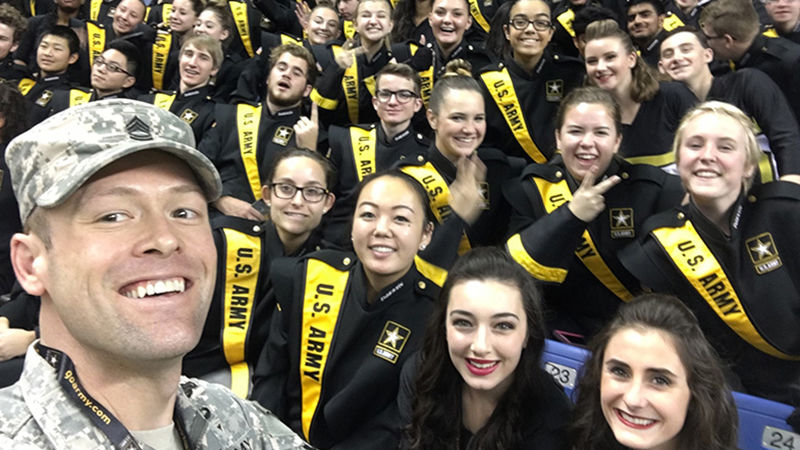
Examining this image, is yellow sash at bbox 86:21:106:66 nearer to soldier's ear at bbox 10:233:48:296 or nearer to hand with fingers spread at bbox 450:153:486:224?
hand with fingers spread at bbox 450:153:486:224

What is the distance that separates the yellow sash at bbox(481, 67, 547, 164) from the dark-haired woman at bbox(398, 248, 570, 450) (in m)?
2.39

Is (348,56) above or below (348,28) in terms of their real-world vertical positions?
below

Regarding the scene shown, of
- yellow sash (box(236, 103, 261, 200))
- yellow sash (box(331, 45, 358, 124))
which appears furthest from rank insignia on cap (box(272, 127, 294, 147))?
yellow sash (box(331, 45, 358, 124))

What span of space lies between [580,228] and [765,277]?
2.23 feet

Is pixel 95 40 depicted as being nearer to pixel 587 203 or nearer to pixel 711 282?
pixel 587 203

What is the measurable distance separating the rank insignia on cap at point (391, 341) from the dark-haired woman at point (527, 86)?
218 centimetres

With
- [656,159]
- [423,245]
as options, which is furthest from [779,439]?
[656,159]

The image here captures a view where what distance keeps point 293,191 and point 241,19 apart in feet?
15.4

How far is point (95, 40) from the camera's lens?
752 cm

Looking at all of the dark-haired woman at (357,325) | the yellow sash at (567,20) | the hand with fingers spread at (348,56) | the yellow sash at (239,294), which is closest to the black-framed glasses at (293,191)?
the yellow sash at (239,294)

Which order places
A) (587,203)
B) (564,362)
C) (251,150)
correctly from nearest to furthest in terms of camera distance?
(564,362), (587,203), (251,150)

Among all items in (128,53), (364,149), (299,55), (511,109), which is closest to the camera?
(364,149)

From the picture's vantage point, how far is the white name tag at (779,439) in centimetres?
229

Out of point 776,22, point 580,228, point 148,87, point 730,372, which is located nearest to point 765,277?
point 730,372
